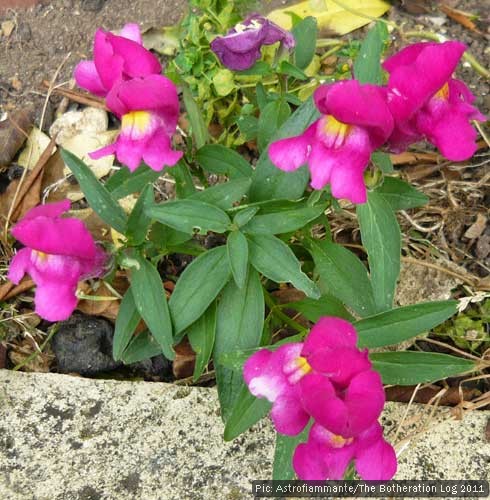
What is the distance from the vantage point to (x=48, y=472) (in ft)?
4.83

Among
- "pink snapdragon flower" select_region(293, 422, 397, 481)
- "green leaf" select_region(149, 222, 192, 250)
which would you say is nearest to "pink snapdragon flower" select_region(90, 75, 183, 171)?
"green leaf" select_region(149, 222, 192, 250)

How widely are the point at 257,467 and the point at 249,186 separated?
564 mm

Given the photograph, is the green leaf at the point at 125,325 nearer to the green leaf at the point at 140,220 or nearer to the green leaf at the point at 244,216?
the green leaf at the point at 140,220

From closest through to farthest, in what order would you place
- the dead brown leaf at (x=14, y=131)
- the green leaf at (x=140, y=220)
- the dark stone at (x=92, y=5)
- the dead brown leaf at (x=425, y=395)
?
the green leaf at (x=140, y=220), the dead brown leaf at (x=425, y=395), the dead brown leaf at (x=14, y=131), the dark stone at (x=92, y=5)

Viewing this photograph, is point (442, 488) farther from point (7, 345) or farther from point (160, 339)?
point (7, 345)

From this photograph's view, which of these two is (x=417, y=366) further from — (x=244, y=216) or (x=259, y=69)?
(x=259, y=69)

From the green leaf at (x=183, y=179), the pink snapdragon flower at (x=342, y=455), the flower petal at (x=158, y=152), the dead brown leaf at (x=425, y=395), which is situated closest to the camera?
the pink snapdragon flower at (x=342, y=455)

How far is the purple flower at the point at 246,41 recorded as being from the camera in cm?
142

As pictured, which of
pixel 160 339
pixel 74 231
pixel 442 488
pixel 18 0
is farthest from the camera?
pixel 18 0

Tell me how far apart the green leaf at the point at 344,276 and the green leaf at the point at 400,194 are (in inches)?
5.4

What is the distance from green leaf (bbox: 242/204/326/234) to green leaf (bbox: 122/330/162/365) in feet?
1.07

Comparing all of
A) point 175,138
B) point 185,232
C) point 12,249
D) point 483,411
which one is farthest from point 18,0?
point 483,411

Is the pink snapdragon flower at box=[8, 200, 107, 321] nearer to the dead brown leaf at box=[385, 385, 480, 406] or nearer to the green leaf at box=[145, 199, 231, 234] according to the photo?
the green leaf at box=[145, 199, 231, 234]

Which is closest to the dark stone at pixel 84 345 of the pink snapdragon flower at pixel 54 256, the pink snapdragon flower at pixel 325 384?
the pink snapdragon flower at pixel 54 256
